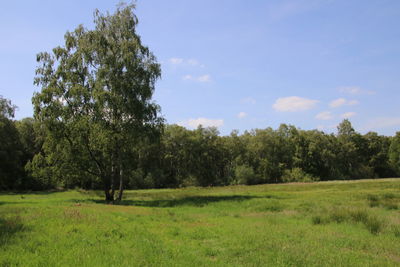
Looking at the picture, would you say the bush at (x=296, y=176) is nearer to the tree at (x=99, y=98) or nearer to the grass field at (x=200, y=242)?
the tree at (x=99, y=98)

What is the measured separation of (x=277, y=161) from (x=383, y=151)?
41740 mm

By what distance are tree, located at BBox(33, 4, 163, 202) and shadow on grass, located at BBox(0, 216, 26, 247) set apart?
18807mm

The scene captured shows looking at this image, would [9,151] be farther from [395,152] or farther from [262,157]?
[395,152]

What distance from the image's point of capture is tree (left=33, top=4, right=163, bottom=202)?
3551 cm

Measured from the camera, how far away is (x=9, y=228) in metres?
13.9

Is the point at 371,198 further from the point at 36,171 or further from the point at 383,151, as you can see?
the point at 383,151

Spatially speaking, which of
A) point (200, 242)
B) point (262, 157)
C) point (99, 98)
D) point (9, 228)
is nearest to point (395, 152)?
point (262, 157)

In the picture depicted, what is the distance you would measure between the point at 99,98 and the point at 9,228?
22.0 meters

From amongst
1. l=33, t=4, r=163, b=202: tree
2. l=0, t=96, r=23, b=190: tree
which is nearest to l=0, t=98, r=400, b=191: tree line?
l=0, t=96, r=23, b=190: tree

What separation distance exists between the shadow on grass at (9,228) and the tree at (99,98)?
1881 centimetres

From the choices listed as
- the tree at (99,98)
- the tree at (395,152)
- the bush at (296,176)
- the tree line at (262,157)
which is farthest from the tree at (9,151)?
the tree at (395,152)

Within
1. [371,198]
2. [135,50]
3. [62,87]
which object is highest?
[135,50]

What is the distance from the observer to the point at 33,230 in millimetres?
13867

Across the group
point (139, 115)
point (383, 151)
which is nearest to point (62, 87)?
point (139, 115)
